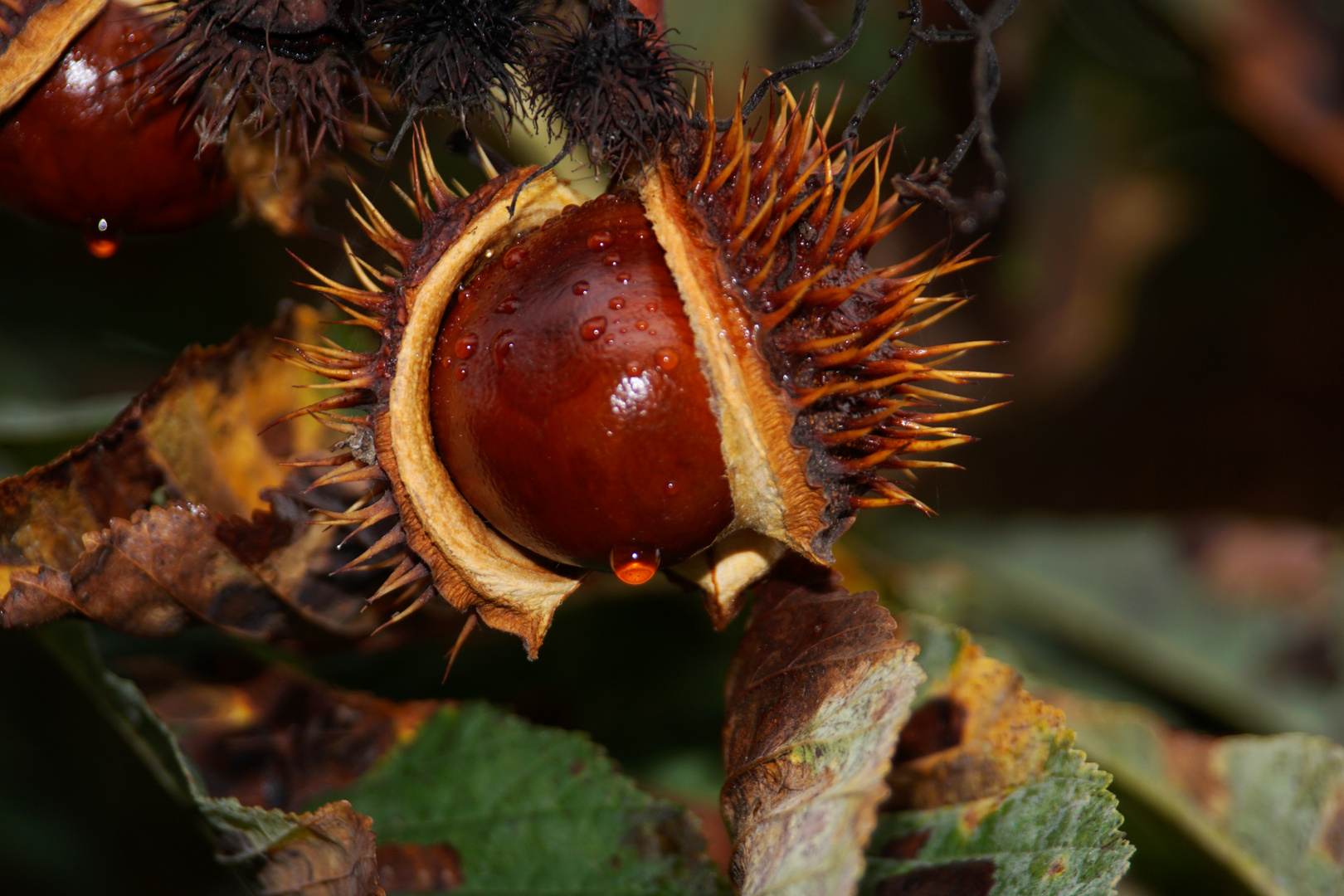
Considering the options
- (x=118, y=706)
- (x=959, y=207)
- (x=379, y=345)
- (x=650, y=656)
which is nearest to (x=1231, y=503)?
(x=650, y=656)

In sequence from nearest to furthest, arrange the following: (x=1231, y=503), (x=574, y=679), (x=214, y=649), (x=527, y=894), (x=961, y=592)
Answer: (x=527, y=894)
(x=214, y=649)
(x=574, y=679)
(x=961, y=592)
(x=1231, y=503)

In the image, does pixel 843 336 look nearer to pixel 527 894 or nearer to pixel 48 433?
pixel 527 894

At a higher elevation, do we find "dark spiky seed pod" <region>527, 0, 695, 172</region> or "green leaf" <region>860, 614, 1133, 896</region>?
"dark spiky seed pod" <region>527, 0, 695, 172</region>

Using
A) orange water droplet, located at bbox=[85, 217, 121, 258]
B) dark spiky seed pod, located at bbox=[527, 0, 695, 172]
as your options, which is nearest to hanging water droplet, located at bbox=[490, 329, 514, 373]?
dark spiky seed pod, located at bbox=[527, 0, 695, 172]

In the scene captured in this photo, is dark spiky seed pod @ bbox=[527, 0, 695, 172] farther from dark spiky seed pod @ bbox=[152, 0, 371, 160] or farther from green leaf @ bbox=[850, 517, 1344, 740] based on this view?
green leaf @ bbox=[850, 517, 1344, 740]

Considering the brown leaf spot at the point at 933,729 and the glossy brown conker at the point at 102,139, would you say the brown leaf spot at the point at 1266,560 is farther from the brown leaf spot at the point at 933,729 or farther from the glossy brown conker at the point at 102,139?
the glossy brown conker at the point at 102,139

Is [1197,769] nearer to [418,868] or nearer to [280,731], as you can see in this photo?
[418,868]
